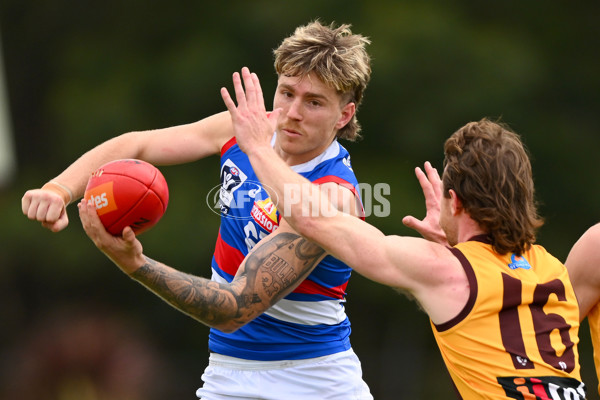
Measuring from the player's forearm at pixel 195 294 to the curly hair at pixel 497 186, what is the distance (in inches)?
46.2

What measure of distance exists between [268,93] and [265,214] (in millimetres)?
9002

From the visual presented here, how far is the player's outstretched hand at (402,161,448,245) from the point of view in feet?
15.4

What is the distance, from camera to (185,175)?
14086 millimetres

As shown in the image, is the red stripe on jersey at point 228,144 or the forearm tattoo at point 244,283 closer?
the forearm tattoo at point 244,283

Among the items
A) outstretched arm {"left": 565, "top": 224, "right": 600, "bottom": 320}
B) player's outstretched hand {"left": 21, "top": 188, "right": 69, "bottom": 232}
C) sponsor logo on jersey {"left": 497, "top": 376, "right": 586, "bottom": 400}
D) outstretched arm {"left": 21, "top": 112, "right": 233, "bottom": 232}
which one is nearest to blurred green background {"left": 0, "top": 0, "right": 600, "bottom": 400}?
outstretched arm {"left": 21, "top": 112, "right": 233, "bottom": 232}

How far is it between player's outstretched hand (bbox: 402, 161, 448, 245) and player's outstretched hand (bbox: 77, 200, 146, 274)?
4.53 ft

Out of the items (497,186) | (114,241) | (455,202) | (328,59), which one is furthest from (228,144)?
(497,186)

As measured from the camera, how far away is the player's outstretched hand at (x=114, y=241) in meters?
4.05

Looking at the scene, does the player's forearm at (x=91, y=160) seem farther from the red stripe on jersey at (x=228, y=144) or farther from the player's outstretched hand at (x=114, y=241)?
the player's outstretched hand at (x=114, y=241)

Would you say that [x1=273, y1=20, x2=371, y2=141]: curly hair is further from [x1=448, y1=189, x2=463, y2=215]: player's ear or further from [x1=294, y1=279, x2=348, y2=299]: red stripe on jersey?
[x1=448, y1=189, x2=463, y2=215]: player's ear

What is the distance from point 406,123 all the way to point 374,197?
156cm

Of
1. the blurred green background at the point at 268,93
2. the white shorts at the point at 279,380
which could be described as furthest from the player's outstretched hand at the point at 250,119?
the blurred green background at the point at 268,93

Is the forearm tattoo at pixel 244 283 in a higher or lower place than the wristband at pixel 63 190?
lower

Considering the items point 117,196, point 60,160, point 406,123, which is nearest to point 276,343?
point 117,196
